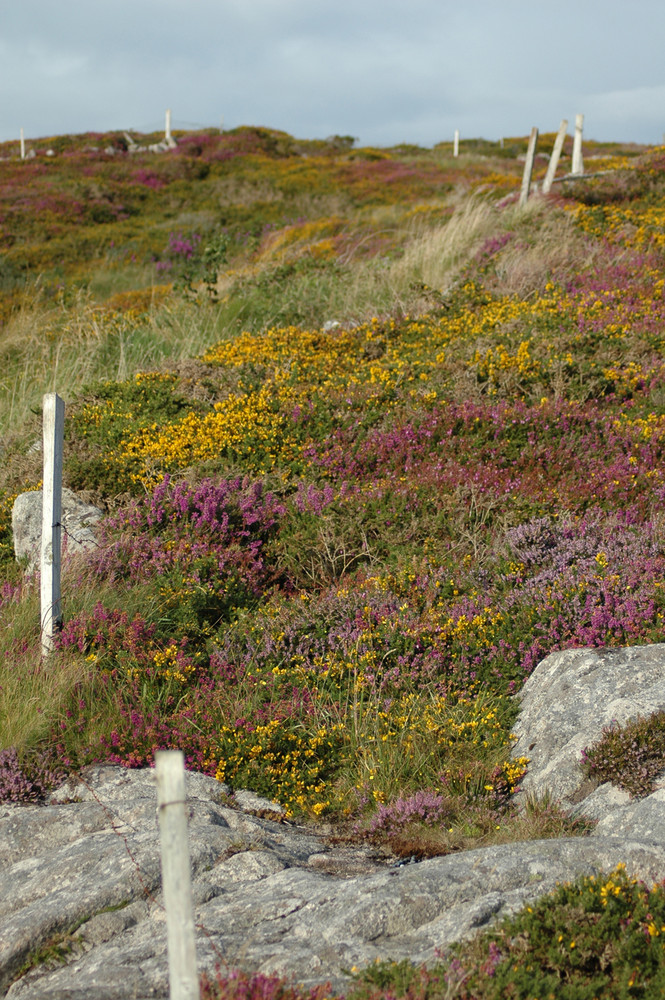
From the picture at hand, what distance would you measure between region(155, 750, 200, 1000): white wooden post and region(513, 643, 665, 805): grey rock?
2.81 metres

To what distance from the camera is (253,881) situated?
3.27 m

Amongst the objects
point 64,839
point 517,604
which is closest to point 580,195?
point 517,604

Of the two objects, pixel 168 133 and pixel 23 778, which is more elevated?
pixel 168 133

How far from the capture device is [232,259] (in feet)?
67.1

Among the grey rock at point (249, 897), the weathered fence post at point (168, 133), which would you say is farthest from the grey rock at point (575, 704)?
the weathered fence post at point (168, 133)

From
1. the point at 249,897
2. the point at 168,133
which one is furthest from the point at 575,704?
the point at 168,133

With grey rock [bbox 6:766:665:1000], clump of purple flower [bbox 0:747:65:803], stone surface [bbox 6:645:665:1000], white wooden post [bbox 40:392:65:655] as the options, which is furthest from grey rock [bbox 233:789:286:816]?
white wooden post [bbox 40:392:65:655]

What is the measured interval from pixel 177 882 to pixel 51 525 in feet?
12.4

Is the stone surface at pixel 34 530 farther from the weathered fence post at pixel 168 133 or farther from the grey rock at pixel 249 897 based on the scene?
the weathered fence post at pixel 168 133

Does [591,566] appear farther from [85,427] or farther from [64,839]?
[85,427]

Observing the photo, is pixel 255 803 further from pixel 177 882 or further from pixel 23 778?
pixel 177 882

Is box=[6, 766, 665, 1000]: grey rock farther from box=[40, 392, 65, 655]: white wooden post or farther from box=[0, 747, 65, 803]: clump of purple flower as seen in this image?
box=[40, 392, 65, 655]: white wooden post

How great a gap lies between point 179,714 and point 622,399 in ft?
19.6

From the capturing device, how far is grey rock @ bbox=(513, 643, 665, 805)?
13.7ft
